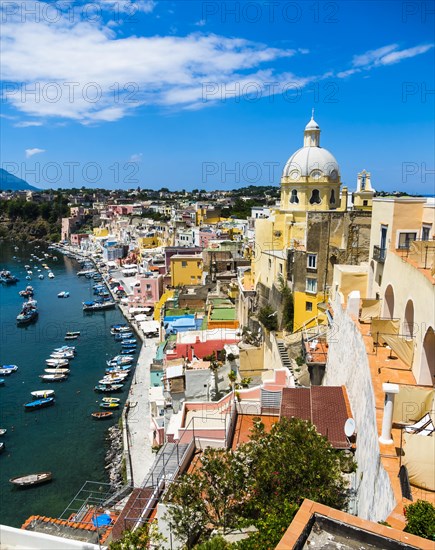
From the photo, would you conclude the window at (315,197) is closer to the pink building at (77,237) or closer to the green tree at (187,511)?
the green tree at (187,511)

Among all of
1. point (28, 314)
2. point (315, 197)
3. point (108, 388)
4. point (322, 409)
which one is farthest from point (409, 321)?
point (28, 314)

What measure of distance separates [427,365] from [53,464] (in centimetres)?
2044

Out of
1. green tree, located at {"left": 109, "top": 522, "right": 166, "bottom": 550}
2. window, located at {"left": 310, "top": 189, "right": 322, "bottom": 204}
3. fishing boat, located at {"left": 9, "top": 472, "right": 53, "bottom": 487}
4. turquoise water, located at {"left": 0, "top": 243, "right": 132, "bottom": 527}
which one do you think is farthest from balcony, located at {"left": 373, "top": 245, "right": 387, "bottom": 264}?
fishing boat, located at {"left": 9, "top": 472, "right": 53, "bottom": 487}

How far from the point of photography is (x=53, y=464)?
22125 millimetres

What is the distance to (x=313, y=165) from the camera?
23.2 m

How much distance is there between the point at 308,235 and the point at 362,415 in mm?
10993

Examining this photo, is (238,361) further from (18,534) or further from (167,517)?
(18,534)

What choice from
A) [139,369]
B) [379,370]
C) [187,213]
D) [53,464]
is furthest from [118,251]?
[379,370]

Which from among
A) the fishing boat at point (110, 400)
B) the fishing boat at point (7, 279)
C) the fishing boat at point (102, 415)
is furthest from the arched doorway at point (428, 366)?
the fishing boat at point (7, 279)

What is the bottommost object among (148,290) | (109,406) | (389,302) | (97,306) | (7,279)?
(109,406)

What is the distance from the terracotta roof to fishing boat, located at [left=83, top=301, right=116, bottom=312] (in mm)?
40701

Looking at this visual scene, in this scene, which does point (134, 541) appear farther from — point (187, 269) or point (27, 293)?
point (27, 293)

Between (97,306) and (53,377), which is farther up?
(97,306)

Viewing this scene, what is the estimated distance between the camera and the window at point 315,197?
23266mm
